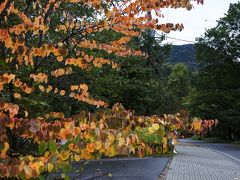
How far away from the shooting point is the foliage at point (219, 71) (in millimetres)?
54406

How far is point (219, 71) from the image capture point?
57.1 m

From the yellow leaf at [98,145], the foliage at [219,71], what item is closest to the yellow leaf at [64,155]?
the yellow leaf at [98,145]

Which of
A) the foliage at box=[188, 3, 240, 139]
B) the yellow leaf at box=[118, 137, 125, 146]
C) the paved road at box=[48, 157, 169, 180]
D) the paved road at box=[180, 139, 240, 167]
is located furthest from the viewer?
the foliage at box=[188, 3, 240, 139]

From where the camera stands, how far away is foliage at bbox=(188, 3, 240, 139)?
54406 mm

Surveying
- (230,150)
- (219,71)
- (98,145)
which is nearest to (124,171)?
(98,145)

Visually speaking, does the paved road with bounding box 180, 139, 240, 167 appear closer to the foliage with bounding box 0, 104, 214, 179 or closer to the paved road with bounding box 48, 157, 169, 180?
the paved road with bounding box 48, 157, 169, 180

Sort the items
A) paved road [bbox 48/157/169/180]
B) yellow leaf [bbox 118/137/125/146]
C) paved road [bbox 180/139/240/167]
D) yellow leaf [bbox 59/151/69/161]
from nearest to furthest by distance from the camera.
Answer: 1. yellow leaf [bbox 118/137/125/146]
2. yellow leaf [bbox 59/151/69/161]
3. paved road [bbox 48/157/169/180]
4. paved road [bbox 180/139/240/167]

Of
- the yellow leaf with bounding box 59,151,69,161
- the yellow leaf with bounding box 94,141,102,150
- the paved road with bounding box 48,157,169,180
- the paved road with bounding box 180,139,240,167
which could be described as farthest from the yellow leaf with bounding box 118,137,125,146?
the paved road with bounding box 180,139,240,167

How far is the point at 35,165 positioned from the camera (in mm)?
2773

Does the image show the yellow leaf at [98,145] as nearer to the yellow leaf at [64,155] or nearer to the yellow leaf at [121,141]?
the yellow leaf at [121,141]

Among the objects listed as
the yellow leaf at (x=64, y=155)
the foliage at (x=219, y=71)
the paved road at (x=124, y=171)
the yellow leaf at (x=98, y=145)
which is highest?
the foliage at (x=219, y=71)

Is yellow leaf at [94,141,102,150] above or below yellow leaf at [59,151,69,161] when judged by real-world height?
above

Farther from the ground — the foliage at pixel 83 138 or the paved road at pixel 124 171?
the foliage at pixel 83 138

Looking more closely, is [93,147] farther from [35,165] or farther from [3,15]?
[3,15]
